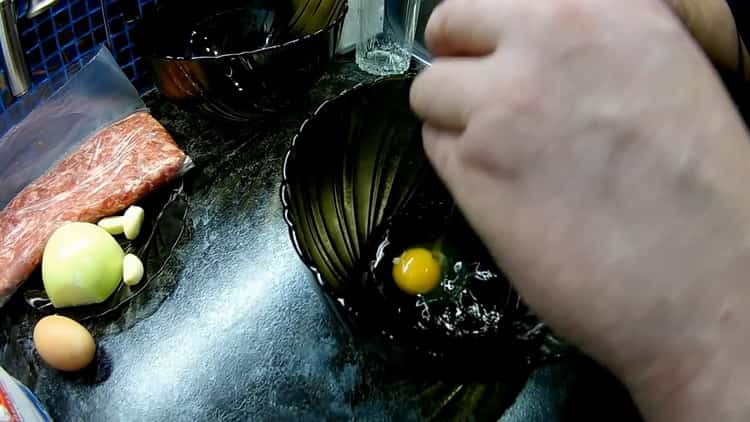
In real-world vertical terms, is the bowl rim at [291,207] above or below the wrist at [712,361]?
below

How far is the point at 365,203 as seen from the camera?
767 millimetres

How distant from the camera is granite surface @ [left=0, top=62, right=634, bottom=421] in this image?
0.62 meters

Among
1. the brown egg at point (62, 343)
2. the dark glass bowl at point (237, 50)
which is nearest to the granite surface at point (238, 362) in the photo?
the brown egg at point (62, 343)

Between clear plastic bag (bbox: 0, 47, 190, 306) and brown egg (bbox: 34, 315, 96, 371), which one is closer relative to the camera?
brown egg (bbox: 34, 315, 96, 371)

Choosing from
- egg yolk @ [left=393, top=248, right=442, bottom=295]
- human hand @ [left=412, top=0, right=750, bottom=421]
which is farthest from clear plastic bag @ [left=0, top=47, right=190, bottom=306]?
human hand @ [left=412, top=0, right=750, bottom=421]

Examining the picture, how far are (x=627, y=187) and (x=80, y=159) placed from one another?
70cm

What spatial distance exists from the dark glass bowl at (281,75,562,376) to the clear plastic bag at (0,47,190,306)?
0.21 meters

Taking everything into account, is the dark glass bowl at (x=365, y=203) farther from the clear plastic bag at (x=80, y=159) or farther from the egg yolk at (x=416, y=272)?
the clear plastic bag at (x=80, y=159)

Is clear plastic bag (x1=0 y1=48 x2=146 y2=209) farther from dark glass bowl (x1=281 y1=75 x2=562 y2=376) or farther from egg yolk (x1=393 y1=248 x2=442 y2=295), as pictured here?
egg yolk (x1=393 y1=248 x2=442 y2=295)

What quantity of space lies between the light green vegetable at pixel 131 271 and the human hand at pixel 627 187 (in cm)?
47

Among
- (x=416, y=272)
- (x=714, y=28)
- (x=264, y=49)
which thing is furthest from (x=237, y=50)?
(x=714, y=28)

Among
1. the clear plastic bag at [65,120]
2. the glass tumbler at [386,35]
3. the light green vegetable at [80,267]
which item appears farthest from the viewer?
the glass tumbler at [386,35]

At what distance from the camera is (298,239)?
0.60 m

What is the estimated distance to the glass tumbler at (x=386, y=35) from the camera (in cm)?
101
